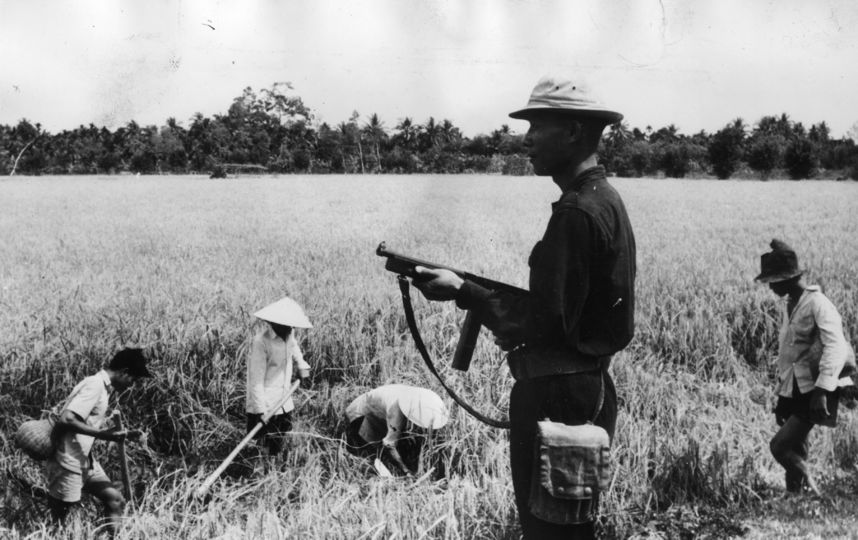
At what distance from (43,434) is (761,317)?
18.1 feet

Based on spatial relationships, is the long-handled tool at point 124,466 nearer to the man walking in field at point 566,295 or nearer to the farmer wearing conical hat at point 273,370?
the farmer wearing conical hat at point 273,370

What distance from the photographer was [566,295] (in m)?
1.80

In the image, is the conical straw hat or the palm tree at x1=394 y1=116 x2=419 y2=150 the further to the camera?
the palm tree at x1=394 y1=116 x2=419 y2=150

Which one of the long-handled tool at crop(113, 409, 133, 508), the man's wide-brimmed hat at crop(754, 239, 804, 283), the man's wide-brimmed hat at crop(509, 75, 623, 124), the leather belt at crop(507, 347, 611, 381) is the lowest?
the long-handled tool at crop(113, 409, 133, 508)

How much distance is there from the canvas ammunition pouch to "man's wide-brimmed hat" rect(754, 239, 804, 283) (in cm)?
205

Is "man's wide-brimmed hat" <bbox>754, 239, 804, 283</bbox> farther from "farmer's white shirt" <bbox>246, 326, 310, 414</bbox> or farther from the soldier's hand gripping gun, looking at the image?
"farmer's white shirt" <bbox>246, 326, 310, 414</bbox>

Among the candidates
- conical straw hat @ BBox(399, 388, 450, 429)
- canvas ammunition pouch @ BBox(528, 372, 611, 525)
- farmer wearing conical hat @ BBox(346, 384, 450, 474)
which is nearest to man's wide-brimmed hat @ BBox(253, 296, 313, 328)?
farmer wearing conical hat @ BBox(346, 384, 450, 474)

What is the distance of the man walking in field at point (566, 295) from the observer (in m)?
1.79

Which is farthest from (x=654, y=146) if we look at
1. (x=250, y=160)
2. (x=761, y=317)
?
(x=761, y=317)

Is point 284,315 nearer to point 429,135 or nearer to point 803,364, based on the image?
point 803,364

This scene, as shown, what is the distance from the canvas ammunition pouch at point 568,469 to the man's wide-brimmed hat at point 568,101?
2.94 feet

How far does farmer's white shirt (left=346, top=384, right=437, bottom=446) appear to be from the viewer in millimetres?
3938

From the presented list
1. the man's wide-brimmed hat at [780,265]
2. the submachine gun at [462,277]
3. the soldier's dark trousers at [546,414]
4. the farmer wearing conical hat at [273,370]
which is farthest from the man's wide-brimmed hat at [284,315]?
the man's wide-brimmed hat at [780,265]

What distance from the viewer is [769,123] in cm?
5759
